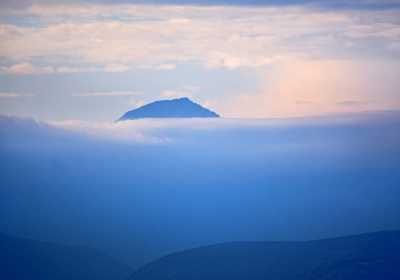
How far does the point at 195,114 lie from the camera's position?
40.4ft

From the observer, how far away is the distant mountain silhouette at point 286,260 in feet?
36.5

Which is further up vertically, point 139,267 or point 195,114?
point 195,114

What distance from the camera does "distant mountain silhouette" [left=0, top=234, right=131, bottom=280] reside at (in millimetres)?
11602

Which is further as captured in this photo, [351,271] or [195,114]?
[195,114]

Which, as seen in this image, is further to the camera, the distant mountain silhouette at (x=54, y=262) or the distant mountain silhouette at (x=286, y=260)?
the distant mountain silhouette at (x=54, y=262)

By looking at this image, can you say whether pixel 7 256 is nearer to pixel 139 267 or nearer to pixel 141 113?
pixel 139 267

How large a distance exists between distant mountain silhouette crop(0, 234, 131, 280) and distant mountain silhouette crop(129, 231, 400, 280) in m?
0.36

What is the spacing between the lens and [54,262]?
38.3 ft

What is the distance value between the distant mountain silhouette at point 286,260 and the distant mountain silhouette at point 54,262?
0.36 meters

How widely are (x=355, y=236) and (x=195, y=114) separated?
2501 millimetres

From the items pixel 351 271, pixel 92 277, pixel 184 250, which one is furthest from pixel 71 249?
pixel 351 271

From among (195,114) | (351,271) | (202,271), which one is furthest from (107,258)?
(351,271)

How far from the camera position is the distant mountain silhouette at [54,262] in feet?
38.1

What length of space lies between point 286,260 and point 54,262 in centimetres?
272
